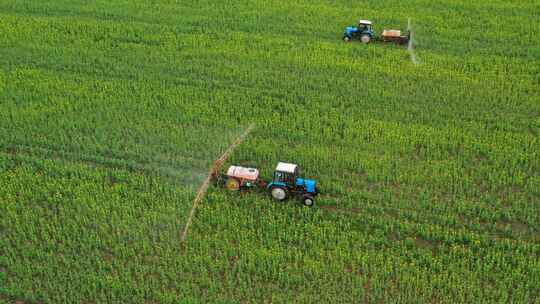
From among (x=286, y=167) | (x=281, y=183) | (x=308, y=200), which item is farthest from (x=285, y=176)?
(x=308, y=200)

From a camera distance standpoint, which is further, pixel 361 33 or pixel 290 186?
pixel 361 33

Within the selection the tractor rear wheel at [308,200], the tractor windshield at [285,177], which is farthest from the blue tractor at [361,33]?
the tractor rear wheel at [308,200]

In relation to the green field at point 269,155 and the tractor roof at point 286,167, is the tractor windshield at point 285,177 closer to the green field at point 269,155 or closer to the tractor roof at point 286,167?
the tractor roof at point 286,167

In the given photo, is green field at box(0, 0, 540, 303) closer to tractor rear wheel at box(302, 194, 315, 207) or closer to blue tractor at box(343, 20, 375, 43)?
tractor rear wheel at box(302, 194, 315, 207)

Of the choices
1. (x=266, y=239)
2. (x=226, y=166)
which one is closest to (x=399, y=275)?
(x=266, y=239)

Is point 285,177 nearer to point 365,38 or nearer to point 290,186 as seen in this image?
point 290,186

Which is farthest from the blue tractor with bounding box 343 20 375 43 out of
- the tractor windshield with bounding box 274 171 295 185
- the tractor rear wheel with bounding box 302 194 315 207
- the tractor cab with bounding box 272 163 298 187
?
the tractor rear wheel with bounding box 302 194 315 207
